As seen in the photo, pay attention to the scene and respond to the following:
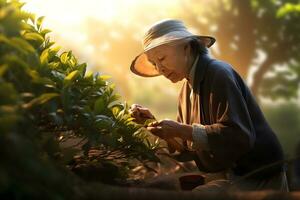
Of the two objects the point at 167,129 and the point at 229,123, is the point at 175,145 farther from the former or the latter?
the point at 229,123

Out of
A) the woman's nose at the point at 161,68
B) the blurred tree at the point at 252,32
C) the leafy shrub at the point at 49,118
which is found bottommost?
the leafy shrub at the point at 49,118

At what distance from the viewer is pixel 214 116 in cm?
319

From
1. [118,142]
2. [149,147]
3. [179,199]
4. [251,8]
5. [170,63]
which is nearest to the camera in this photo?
[179,199]

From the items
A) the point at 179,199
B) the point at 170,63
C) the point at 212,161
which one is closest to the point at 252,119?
the point at 212,161

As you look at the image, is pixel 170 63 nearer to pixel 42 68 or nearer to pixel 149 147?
pixel 149 147

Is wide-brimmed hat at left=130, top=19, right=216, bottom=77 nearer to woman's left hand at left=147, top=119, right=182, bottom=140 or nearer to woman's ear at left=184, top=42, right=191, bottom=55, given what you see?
woman's ear at left=184, top=42, right=191, bottom=55

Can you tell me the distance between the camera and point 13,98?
5.14 ft

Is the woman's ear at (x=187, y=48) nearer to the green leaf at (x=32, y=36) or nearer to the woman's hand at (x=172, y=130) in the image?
the woman's hand at (x=172, y=130)

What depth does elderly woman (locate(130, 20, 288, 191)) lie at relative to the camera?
303 centimetres

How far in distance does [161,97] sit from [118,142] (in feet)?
160

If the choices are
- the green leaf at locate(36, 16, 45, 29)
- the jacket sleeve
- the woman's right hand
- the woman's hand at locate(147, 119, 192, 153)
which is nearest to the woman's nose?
the woman's right hand

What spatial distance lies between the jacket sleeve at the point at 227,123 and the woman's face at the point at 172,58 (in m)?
0.30

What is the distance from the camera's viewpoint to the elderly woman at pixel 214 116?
9.93ft

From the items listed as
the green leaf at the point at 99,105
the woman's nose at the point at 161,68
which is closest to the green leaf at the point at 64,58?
the green leaf at the point at 99,105
